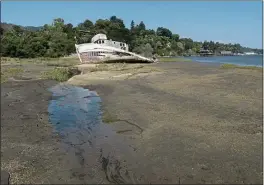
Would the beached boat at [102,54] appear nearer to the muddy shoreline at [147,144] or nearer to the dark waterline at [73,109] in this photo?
the dark waterline at [73,109]

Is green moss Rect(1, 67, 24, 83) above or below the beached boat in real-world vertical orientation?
below

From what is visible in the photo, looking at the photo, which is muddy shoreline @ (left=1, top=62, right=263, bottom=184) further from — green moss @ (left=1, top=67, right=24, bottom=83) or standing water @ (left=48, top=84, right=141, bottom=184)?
green moss @ (left=1, top=67, right=24, bottom=83)

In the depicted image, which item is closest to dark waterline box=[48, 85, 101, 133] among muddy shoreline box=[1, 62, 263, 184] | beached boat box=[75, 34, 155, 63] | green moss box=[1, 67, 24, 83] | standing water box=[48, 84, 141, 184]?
standing water box=[48, 84, 141, 184]

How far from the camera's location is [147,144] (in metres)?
13.7

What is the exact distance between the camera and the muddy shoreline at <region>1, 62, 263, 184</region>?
10.7 meters

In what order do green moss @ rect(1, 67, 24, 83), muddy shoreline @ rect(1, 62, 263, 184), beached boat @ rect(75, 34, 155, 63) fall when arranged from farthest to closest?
beached boat @ rect(75, 34, 155, 63)
green moss @ rect(1, 67, 24, 83)
muddy shoreline @ rect(1, 62, 263, 184)

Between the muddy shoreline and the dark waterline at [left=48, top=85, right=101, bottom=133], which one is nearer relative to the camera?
the muddy shoreline

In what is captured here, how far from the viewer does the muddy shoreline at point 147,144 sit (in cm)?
1070

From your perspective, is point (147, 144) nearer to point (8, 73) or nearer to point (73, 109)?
point (73, 109)

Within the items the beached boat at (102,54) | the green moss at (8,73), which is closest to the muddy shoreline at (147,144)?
the green moss at (8,73)

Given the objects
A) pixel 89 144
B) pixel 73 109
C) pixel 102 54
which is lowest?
pixel 73 109

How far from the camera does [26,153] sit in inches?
493

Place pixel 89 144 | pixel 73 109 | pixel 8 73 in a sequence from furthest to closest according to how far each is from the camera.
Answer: pixel 8 73
pixel 73 109
pixel 89 144

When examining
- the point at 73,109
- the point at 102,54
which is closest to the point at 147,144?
the point at 73,109
